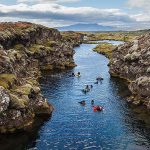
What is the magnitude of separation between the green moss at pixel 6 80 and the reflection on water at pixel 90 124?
17.8 m

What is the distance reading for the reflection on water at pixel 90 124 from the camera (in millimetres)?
85875

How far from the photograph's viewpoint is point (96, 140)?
88.3 meters

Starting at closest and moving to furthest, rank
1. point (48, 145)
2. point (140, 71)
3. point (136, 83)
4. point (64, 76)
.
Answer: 1. point (48, 145)
2. point (136, 83)
3. point (140, 71)
4. point (64, 76)

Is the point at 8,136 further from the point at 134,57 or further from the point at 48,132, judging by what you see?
the point at 134,57

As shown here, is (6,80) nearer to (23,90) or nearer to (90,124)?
(23,90)

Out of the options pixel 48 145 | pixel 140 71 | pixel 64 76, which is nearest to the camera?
pixel 48 145

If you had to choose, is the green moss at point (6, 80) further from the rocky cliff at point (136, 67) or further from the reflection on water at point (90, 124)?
the rocky cliff at point (136, 67)

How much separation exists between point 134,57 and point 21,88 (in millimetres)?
69288

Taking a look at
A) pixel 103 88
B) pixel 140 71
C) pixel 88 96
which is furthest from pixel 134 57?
pixel 88 96

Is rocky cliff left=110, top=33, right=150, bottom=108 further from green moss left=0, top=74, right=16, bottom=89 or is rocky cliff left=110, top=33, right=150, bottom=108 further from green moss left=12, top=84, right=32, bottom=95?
green moss left=0, top=74, right=16, bottom=89

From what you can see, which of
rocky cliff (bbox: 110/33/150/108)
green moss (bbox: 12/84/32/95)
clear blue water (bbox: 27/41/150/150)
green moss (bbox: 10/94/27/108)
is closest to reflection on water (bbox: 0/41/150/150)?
clear blue water (bbox: 27/41/150/150)

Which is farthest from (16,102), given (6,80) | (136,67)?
(136,67)

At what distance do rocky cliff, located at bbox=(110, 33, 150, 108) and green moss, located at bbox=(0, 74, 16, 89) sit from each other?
150 feet

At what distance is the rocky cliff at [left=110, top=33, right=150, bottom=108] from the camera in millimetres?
129375
